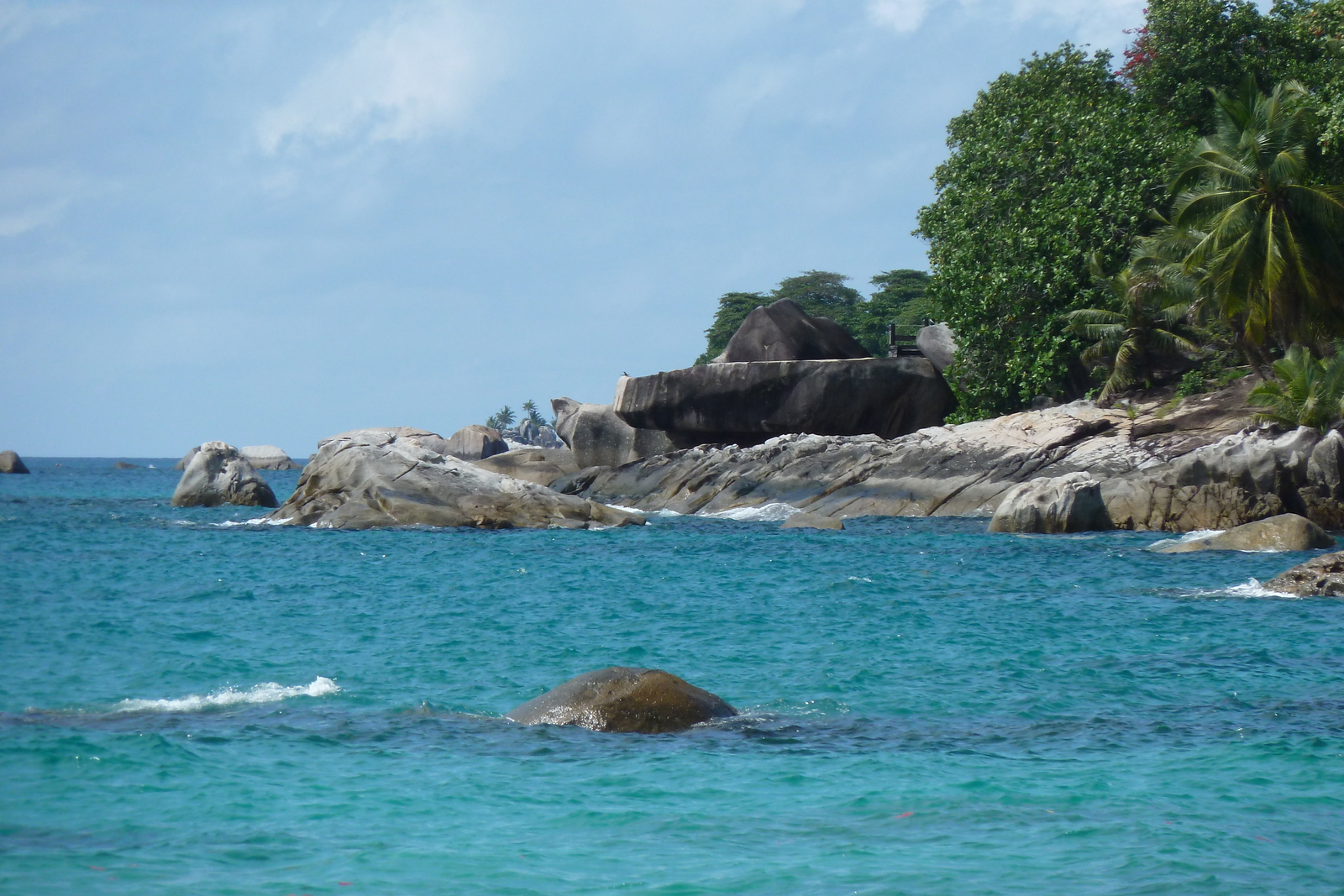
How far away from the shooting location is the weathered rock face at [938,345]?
37594mm

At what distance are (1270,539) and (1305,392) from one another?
18.1 ft

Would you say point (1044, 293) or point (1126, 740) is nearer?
point (1126, 740)

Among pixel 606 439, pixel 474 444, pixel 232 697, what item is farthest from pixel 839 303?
pixel 232 697

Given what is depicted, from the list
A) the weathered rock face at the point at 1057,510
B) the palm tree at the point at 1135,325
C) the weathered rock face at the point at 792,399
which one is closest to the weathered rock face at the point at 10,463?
the weathered rock face at the point at 792,399

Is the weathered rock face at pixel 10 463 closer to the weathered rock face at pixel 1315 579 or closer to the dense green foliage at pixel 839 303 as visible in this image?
the dense green foliage at pixel 839 303

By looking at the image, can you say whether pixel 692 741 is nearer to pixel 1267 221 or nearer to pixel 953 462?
pixel 953 462

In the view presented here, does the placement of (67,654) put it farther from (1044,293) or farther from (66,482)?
(66,482)

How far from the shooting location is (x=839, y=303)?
67.8 m

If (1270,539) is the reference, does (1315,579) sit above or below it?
below

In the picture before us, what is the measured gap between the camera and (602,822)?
666 cm

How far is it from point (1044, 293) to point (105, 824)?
98.9ft

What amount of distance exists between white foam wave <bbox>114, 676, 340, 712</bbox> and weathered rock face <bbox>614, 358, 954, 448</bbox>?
25670mm

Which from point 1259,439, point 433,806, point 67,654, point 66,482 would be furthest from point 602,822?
point 66,482

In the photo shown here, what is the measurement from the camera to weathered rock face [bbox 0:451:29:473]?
249 feet
